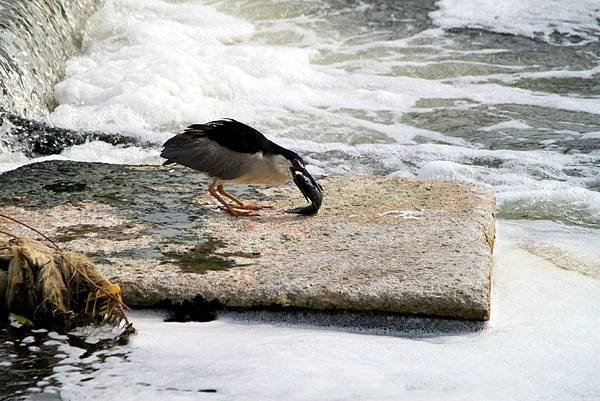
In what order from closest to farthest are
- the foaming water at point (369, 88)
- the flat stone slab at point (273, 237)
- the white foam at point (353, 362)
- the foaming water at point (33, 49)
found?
the white foam at point (353, 362) < the flat stone slab at point (273, 237) < the foaming water at point (369, 88) < the foaming water at point (33, 49)

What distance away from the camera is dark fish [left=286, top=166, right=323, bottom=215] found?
5.35 m

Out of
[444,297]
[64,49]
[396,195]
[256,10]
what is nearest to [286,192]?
[396,195]

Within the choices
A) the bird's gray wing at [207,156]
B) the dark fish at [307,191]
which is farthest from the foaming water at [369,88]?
the bird's gray wing at [207,156]

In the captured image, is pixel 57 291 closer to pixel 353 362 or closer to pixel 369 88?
pixel 353 362

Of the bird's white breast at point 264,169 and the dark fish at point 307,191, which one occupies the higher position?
the bird's white breast at point 264,169

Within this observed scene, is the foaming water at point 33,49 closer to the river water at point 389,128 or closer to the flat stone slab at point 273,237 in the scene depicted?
the river water at point 389,128

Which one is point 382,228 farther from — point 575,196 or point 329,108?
point 329,108

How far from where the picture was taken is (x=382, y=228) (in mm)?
5047

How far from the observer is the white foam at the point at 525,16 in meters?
12.4

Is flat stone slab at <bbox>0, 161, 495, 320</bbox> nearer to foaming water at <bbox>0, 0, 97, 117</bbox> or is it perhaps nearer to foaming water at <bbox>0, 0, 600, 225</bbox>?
foaming water at <bbox>0, 0, 600, 225</bbox>

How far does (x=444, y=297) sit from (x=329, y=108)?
5.49 metres

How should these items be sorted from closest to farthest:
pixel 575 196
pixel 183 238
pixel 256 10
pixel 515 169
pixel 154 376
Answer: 1. pixel 154 376
2. pixel 183 238
3. pixel 575 196
4. pixel 515 169
5. pixel 256 10

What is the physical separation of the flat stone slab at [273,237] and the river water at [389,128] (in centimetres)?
18

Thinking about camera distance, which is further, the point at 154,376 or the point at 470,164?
the point at 470,164
